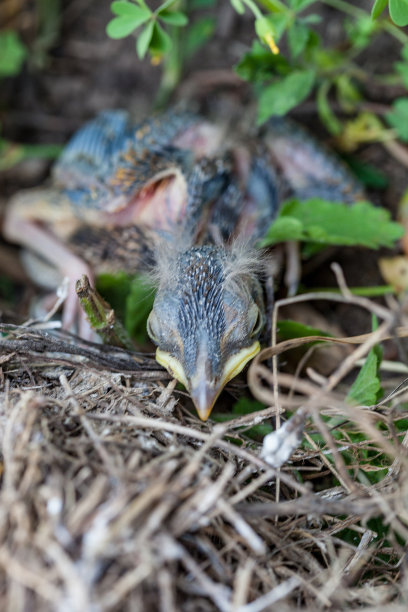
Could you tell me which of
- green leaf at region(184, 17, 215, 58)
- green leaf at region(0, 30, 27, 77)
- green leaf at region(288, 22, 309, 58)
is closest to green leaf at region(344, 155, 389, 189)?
green leaf at region(288, 22, 309, 58)

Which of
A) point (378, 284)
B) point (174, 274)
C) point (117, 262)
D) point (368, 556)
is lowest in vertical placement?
point (378, 284)

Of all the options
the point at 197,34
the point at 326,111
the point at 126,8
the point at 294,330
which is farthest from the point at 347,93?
the point at 294,330

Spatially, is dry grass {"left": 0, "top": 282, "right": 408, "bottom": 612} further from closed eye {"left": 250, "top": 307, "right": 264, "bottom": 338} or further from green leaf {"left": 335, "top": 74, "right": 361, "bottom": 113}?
green leaf {"left": 335, "top": 74, "right": 361, "bottom": 113}

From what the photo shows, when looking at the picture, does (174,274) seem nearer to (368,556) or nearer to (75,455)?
(75,455)

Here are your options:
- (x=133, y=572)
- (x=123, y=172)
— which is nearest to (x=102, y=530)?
(x=133, y=572)

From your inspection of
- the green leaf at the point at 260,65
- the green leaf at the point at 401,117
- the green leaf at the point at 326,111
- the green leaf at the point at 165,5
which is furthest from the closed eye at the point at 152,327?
the green leaf at the point at 326,111

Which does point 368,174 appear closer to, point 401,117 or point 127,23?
point 401,117

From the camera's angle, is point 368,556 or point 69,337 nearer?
point 368,556
